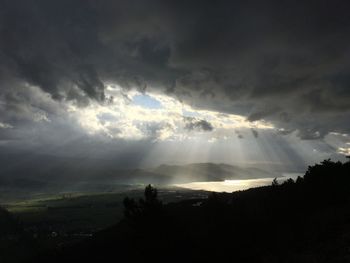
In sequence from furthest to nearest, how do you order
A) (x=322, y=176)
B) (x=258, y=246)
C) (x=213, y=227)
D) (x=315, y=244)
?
(x=322, y=176) → (x=213, y=227) → (x=258, y=246) → (x=315, y=244)

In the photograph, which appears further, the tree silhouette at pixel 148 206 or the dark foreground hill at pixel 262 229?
the tree silhouette at pixel 148 206

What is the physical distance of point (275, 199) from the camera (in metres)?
72.7

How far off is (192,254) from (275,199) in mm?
24645

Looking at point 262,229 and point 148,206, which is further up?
point 148,206

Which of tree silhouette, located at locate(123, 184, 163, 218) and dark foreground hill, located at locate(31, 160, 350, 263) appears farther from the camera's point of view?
tree silhouette, located at locate(123, 184, 163, 218)

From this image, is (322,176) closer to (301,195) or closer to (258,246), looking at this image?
(301,195)

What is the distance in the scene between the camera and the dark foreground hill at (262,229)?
1794 inches

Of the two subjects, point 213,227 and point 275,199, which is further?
point 275,199

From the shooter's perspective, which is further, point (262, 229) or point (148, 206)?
point (262, 229)

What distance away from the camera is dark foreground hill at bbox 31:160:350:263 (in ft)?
149

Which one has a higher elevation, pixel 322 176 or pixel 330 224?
pixel 322 176

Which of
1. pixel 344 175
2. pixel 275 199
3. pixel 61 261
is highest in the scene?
pixel 344 175

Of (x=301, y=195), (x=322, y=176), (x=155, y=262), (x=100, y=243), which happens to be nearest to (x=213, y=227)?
(x=155, y=262)

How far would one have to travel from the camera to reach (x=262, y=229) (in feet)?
191
